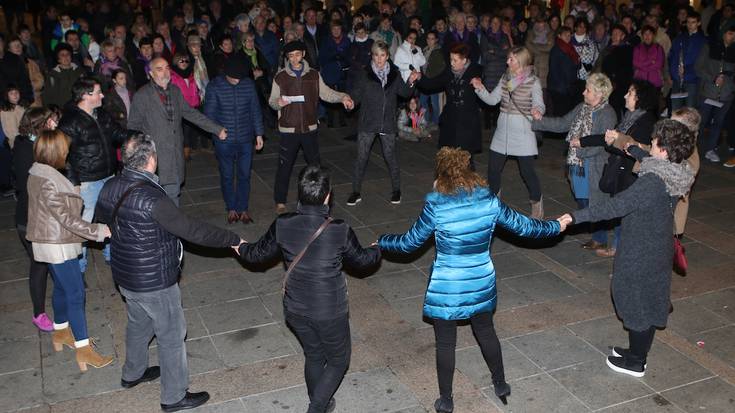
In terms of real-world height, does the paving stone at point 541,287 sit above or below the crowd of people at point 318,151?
below

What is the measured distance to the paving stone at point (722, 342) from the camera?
6293 millimetres

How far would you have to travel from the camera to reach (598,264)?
26.7 feet

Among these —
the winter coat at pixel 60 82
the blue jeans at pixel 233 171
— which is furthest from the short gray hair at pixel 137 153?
the winter coat at pixel 60 82

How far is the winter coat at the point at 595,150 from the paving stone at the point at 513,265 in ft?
2.91

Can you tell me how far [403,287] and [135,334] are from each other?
2866 mm

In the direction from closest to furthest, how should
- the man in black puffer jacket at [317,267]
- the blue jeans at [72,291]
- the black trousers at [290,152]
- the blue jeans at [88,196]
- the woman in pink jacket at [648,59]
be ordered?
the man in black puffer jacket at [317,267], the blue jeans at [72,291], the blue jeans at [88,196], the black trousers at [290,152], the woman in pink jacket at [648,59]

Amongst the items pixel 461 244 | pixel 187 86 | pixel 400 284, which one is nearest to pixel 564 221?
pixel 461 244

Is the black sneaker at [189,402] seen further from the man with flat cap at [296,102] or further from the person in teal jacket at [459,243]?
the man with flat cap at [296,102]

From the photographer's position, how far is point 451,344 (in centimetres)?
524

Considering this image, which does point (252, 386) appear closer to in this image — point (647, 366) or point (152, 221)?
point (152, 221)

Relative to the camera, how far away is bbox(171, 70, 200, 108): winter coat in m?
10.4

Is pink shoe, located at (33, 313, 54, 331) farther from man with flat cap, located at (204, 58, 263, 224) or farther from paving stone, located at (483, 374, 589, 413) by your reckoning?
paving stone, located at (483, 374, 589, 413)

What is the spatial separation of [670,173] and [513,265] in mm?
2859

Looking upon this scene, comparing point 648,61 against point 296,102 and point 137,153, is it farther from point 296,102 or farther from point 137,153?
point 137,153
